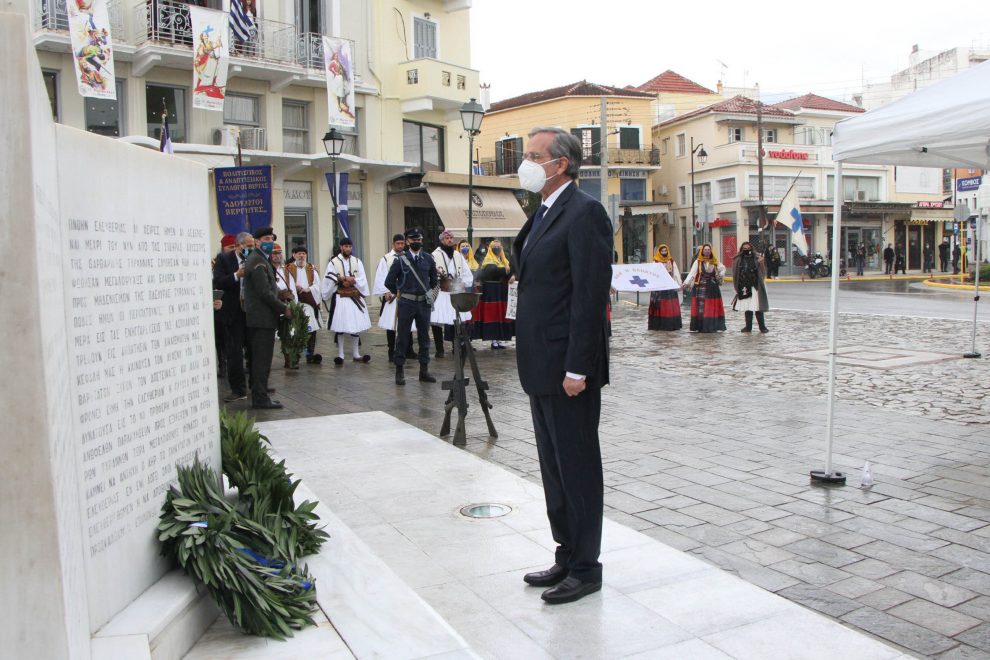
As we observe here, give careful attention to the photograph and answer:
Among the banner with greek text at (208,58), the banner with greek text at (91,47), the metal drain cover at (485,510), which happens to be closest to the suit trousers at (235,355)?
the metal drain cover at (485,510)

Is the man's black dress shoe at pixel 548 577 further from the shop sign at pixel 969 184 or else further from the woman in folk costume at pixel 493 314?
the shop sign at pixel 969 184

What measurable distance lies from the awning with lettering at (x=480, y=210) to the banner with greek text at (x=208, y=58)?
9.66 meters

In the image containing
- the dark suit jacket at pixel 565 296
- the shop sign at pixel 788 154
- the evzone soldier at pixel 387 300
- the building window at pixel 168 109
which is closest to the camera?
the dark suit jacket at pixel 565 296

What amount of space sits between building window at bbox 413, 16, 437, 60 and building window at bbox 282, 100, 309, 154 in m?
5.07

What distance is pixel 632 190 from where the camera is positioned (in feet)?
186

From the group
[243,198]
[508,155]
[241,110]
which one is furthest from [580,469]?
[508,155]

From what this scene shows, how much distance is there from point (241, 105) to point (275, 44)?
84.3 inches

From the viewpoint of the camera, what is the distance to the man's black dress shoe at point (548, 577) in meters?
4.19

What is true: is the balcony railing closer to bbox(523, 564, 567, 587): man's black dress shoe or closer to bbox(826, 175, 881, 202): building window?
bbox(523, 564, 567, 587): man's black dress shoe

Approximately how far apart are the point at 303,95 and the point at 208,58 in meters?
6.17

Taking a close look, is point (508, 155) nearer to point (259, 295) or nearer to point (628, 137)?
point (628, 137)

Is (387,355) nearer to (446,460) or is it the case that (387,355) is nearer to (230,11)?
(446,460)

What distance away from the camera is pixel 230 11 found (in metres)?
22.6

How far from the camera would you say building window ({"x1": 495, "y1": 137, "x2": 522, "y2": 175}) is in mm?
54750
